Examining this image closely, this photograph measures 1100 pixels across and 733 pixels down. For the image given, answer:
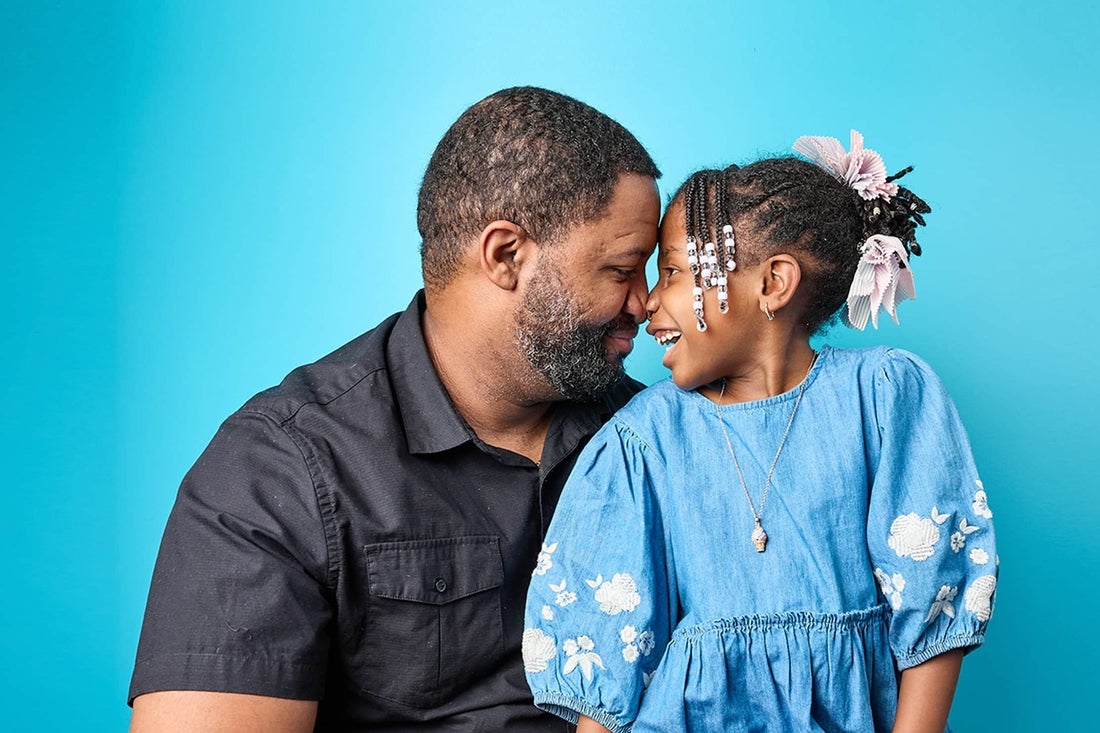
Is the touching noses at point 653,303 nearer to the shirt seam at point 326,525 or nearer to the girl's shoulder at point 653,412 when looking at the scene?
the girl's shoulder at point 653,412

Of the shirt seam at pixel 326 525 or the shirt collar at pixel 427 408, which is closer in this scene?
the shirt seam at pixel 326 525

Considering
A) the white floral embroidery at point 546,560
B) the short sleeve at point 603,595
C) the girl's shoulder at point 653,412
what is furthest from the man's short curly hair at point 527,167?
the white floral embroidery at point 546,560

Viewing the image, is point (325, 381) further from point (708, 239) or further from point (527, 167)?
point (708, 239)

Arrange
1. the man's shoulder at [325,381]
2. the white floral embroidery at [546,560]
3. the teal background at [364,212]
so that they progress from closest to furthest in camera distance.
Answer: the white floral embroidery at [546,560] < the man's shoulder at [325,381] < the teal background at [364,212]

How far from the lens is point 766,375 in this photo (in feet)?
6.25

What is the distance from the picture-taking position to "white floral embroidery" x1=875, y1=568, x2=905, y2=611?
1788 millimetres

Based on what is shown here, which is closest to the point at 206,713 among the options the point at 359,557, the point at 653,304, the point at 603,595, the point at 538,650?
the point at 359,557

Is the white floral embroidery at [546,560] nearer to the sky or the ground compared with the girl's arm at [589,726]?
nearer to the sky

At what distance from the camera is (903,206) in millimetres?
1986

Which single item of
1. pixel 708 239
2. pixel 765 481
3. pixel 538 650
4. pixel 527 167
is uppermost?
pixel 527 167

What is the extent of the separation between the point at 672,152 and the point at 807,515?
140cm

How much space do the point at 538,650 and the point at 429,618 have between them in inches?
8.9

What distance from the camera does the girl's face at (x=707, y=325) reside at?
6.11ft

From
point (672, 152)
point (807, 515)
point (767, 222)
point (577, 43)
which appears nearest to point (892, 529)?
point (807, 515)
